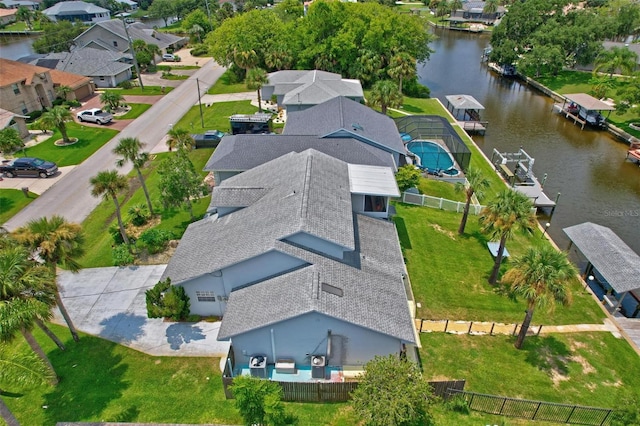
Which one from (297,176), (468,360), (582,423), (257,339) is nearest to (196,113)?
(297,176)

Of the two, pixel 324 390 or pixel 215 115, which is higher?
pixel 215 115

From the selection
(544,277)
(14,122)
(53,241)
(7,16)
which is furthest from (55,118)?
(7,16)

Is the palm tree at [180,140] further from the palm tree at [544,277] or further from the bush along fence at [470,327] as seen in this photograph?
the palm tree at [544,277]

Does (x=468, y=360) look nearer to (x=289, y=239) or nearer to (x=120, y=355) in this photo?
(x=289, y=239)

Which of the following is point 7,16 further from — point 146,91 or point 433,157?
point 433,157

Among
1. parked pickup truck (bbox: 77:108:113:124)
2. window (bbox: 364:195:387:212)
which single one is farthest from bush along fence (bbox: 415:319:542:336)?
parked pickup truck (bbox: 77:108:113:124)

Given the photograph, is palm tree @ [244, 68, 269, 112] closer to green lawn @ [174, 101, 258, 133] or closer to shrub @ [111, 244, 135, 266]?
green lawn @ [174, 101, 258, 133]

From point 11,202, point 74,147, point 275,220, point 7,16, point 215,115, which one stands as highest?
point 7,16
